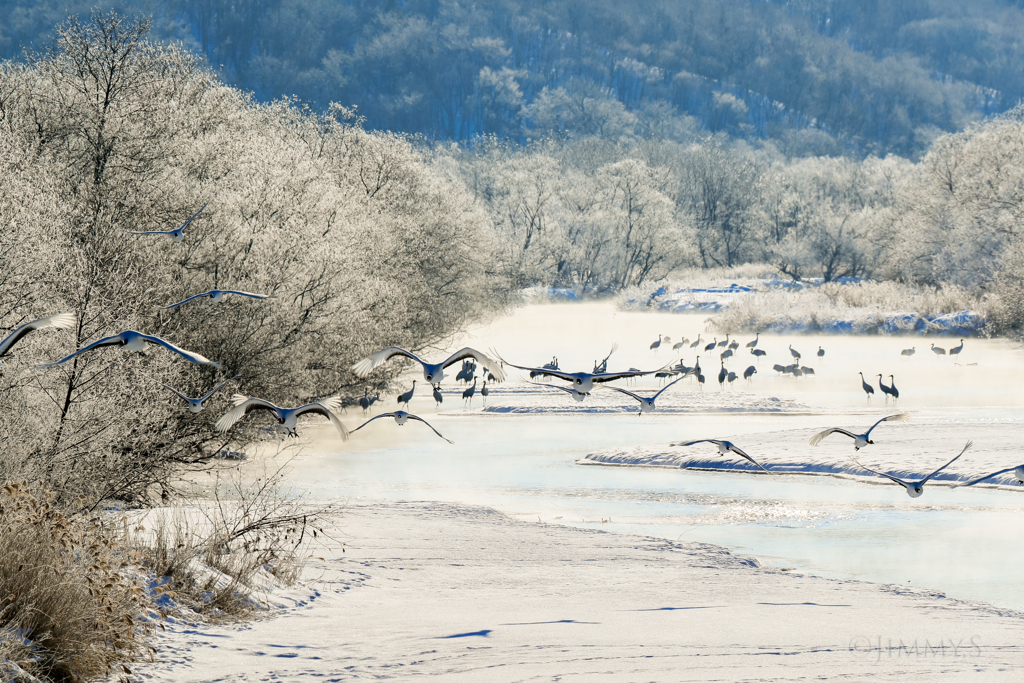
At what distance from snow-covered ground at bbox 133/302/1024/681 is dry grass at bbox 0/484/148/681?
0.39 m

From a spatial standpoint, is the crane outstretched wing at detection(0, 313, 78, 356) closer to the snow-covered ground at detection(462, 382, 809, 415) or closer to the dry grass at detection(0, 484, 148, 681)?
the dry grass at detection(0, 484, 148, 681)

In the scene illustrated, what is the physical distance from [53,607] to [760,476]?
1485 centimetres

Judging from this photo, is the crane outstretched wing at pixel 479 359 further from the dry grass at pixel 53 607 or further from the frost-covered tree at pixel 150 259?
the frost-covered tree at pixel 150 259

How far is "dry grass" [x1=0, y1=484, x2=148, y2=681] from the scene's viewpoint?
7.16 metres

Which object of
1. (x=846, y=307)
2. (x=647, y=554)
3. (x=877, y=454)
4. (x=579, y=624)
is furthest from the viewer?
(x=846, y=307)

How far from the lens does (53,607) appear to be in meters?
7.32

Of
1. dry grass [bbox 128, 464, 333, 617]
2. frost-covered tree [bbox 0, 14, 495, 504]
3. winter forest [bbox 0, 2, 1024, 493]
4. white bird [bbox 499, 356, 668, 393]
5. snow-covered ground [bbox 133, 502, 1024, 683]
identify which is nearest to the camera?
white bird [bbox 499, 356, 668, 393]

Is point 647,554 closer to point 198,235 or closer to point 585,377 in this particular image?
point 585,377

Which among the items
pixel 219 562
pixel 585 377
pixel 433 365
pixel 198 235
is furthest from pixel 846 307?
pixel 433 365

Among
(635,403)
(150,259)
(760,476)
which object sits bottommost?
(760,476)

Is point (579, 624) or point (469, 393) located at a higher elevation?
point (469, 393)

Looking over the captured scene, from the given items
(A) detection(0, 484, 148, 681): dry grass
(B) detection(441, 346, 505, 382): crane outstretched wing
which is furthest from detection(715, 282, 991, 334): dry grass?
(A) detection(0, 484, 148, 681): dry grass

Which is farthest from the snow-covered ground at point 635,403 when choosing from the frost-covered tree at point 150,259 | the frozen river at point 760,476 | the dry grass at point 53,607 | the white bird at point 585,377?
the white bird at point 585,377

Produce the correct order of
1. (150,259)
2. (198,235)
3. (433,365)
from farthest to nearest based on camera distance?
(198,235), (150,259), (433,365)
